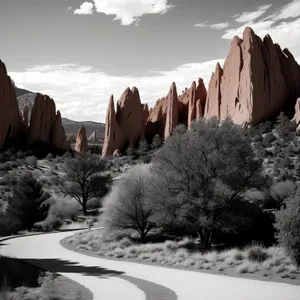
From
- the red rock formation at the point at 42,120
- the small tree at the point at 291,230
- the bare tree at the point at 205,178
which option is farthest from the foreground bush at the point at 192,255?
the red rock formation at the point at 42,120

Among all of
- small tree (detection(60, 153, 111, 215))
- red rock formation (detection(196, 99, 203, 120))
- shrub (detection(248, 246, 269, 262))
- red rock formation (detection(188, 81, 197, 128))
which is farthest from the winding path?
red rock formation (detection(188, 81, 197, 128))

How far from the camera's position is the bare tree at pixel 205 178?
24406mm

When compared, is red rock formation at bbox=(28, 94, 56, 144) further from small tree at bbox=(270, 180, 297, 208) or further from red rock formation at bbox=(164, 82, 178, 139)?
small tree at bbox=(270, 180, 297, 208)

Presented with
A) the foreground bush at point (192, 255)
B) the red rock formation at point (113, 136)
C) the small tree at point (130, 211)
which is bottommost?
the foreground bush at point (192, 255)

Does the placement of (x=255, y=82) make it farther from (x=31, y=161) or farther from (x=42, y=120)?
(x=42, y=120)

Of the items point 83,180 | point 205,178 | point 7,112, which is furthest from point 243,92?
point 7,112

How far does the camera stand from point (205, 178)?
25.3 metres

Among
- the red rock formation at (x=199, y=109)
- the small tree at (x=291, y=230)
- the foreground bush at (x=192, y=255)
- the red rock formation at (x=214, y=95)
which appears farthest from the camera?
the red rock formation at (x=199, y=109)

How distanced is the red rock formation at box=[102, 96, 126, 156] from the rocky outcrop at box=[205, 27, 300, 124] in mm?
17904

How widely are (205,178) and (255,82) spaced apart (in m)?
39.7

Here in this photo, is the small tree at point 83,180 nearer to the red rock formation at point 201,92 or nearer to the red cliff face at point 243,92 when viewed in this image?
the red cliff face at point 243,92

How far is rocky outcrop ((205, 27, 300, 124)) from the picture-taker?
199 feet

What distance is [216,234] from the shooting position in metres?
27.8

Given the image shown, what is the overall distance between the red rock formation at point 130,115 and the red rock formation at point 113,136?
168 centimetres
